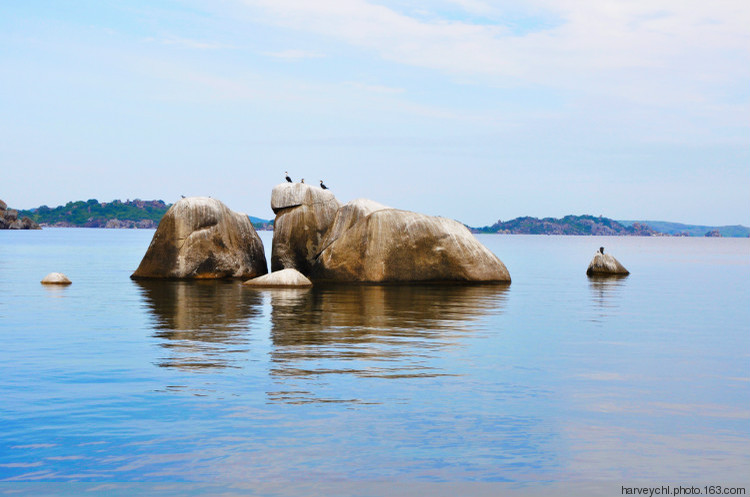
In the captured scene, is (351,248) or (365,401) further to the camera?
(351,248)

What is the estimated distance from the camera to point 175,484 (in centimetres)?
739

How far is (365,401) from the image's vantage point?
10.6m

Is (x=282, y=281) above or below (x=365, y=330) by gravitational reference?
above

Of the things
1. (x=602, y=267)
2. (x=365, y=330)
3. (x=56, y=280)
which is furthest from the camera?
(x=602, y=267)

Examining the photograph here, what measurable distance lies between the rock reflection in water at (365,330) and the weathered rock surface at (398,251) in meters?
2.69

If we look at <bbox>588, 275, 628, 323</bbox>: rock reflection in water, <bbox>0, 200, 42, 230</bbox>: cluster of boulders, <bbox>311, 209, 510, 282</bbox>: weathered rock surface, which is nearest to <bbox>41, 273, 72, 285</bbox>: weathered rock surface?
<bbox>311, 209, 510, 282</bbox>: weathered rock surface

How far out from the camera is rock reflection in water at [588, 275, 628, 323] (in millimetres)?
24406

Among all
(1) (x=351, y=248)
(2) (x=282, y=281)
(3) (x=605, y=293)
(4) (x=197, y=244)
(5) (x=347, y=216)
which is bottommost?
(3) (x=605, y=293)

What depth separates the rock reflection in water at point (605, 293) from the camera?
2441 centimetres

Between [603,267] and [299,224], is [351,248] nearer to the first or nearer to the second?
[299,224]

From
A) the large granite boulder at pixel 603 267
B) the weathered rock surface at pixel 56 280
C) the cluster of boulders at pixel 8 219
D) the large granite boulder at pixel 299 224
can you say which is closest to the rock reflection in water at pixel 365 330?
the large granite boulder at pixel 299 224

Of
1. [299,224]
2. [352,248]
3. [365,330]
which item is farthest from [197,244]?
[365,330]

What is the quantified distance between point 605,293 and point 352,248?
11.1m

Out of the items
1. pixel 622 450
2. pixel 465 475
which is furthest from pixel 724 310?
pixel 465 475
